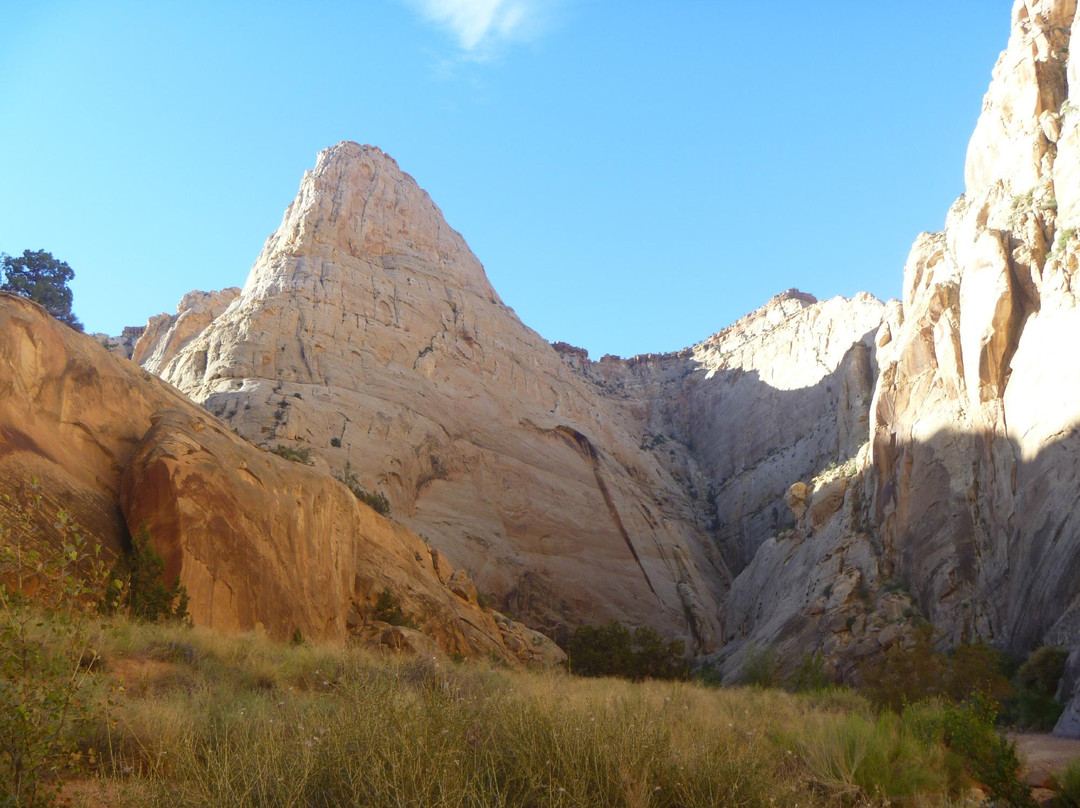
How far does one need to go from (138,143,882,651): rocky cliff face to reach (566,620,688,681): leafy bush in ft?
25.6

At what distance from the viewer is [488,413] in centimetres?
4959

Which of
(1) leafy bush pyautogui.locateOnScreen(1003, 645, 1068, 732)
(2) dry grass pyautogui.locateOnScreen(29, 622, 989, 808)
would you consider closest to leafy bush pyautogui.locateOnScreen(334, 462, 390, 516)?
(1) leafy bush pyautogui.locateOnScreen(1003, 645, 1068, 732)

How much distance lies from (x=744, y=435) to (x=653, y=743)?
61.8 metres

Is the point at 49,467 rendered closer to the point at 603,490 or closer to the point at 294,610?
the point at 294,610

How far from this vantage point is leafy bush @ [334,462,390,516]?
3366cm

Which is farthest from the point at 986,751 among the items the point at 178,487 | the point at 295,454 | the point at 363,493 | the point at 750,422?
the point at 750,422

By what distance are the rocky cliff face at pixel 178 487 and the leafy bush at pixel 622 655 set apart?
7.75m

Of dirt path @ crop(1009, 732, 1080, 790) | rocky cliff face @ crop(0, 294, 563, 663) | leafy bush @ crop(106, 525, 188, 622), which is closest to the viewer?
dirt path @ crop(1009, 732, 1080, 790)

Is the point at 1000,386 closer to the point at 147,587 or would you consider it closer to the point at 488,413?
the point at 147,587

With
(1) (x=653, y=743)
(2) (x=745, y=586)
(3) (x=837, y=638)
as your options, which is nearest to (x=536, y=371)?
(2) (x=745, y=586)

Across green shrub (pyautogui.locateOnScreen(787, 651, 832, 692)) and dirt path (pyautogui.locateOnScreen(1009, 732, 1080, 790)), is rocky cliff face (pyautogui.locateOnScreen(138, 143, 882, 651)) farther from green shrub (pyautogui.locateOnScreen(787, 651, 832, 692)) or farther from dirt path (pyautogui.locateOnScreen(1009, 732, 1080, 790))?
dirt path (pyautogui.locateOnScreen(1009, 732, 1080, 790))

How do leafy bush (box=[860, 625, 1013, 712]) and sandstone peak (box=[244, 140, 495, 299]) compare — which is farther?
sandstone peak (box=[244, 140, 495, 299])

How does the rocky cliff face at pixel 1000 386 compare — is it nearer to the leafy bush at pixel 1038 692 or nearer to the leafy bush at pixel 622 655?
the leafy bush at pixel 1038 692

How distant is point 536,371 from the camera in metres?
58.5
